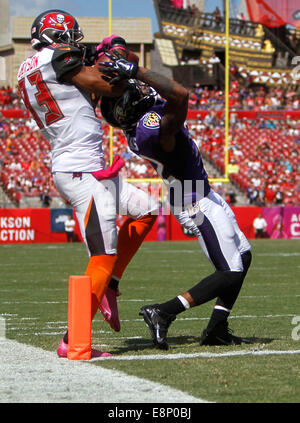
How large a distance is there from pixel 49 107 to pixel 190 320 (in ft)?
7.85

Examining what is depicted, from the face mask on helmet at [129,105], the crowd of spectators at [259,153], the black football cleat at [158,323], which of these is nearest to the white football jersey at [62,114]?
the face mask on helmet at [129,105]

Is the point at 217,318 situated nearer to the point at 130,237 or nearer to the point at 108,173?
the point at 130,237

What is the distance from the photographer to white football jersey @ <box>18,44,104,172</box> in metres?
4.23

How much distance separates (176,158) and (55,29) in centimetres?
95

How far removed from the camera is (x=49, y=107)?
4.30m

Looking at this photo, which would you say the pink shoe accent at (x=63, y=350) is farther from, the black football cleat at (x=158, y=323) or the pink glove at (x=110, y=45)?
the pink glove at (x=110, y=45)

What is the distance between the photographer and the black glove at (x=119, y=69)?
3955mm

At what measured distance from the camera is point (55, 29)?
14.2 ft

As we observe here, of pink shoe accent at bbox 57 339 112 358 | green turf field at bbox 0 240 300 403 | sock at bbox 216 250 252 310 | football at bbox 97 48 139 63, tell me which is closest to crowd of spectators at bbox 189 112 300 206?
green turf field at bbox 0 240 300 403

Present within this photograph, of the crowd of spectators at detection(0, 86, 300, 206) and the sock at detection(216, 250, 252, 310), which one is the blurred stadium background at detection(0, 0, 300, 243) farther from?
the sock at detection(216, 250, 252, 310)

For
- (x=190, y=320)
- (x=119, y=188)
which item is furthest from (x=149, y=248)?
(x=119, y=188)

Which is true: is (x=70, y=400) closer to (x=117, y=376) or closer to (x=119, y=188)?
(x=117, y=376)

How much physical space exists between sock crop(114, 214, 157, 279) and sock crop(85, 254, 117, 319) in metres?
0.45

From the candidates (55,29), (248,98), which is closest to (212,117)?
(248,98)
